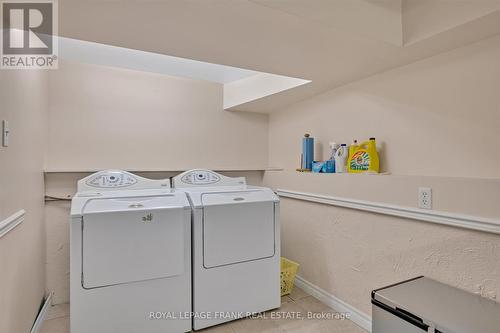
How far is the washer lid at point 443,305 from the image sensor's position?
121 cm

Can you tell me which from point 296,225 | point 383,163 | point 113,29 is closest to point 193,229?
point 296,225

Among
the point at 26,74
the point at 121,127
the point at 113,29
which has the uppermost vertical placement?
the point at 113,29

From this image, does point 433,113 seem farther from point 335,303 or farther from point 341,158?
point 335,303

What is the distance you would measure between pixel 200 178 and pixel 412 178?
5.79 ft

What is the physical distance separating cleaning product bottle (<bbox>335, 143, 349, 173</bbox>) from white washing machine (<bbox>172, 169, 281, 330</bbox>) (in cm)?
58

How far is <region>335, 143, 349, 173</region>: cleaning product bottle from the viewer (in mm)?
2229

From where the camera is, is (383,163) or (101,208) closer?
(101,208)

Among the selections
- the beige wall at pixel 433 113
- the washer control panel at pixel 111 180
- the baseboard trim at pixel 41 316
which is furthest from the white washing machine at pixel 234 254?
the baseboard trim at pixel 41 316

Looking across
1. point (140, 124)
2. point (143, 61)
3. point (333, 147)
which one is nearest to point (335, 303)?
point (333, 147)

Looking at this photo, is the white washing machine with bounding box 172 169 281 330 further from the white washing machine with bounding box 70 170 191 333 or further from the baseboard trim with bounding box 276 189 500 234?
the baseboard trim with bounding box 276 189 500 234

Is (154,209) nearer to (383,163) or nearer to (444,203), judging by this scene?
(383,163)

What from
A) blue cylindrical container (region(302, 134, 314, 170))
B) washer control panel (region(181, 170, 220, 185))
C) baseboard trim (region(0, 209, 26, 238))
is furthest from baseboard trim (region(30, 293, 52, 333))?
blue cylindrical container (region(302, 134, 314, 170))

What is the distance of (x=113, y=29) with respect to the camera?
1.42 m

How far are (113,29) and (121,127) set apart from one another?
132 cm
